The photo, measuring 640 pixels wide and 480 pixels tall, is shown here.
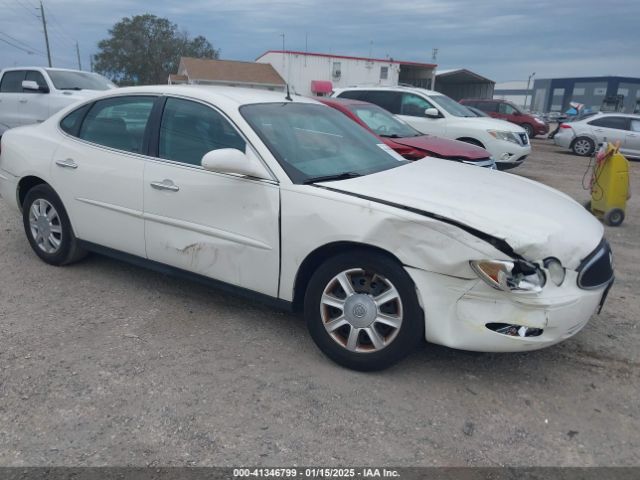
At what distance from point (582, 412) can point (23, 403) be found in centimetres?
304

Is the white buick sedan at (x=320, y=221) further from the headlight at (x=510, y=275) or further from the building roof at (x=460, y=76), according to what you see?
the building roof at (x=460, y=76)

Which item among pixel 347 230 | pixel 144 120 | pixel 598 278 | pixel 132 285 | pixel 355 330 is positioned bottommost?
pixel 132 285

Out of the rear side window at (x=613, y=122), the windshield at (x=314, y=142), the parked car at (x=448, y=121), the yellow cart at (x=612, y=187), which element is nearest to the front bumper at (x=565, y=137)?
the rear side window at (x=613, y=122)

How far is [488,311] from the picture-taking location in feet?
9.37

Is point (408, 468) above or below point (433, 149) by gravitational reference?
below

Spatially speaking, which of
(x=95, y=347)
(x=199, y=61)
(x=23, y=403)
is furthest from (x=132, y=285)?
(x=199, y=61)

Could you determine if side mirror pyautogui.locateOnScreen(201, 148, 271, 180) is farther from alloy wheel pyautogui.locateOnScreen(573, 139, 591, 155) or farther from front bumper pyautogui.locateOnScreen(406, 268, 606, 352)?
alloy wheel pyautogui.locateOnScreen(573, 139, 591, 155)

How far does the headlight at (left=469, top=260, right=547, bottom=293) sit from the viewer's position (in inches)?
110

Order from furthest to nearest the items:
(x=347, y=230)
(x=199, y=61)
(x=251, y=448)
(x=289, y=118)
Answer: (x=199, y=61) < (x=289, y=118) < (x=347, y=230) < (x=251, y=448)

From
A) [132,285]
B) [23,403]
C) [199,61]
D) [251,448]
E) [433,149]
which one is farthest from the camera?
[199,61]

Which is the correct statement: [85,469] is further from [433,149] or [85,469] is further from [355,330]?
[433,149]

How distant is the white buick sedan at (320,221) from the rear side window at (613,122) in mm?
15259

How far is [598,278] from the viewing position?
10.2ft

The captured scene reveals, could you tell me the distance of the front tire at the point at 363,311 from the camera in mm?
2986
